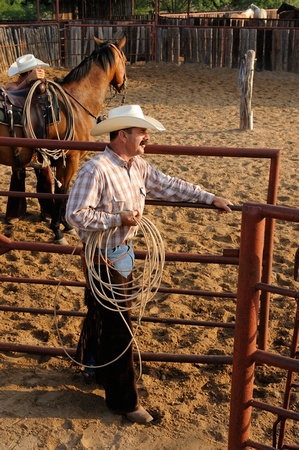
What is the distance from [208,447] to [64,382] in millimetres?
985

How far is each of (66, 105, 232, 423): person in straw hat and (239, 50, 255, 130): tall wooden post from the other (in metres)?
7.48

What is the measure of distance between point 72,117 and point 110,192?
3.21 metres

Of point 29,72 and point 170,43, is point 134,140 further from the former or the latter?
point 170,43

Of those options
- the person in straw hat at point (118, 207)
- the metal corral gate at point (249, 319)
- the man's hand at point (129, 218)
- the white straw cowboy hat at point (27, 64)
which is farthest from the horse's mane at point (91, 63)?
the metal corral gate at point (249, 319)

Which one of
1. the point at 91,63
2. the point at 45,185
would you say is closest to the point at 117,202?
the point at 45,185

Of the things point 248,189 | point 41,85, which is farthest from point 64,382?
point 248,189

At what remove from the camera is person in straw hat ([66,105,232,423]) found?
2.68 m

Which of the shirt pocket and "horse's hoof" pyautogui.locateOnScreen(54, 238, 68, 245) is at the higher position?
the shirt pocket

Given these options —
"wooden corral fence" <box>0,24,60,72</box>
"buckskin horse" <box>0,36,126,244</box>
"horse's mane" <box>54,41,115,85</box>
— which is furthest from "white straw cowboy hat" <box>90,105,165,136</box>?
"wooden corral fence" <box>0,24,60,72</box>

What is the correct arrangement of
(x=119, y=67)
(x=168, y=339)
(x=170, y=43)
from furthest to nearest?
(x=170, y=43), (x=119, y=67), (x=168, y=339)

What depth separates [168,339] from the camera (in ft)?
12.9

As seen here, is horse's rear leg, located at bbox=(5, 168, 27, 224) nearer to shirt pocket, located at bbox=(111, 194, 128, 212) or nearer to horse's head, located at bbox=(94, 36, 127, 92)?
horse's head, located at bbox=(94, 36, 127, 92)

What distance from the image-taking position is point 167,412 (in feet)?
10.2

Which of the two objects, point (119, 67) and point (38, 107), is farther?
point (119, 67)
